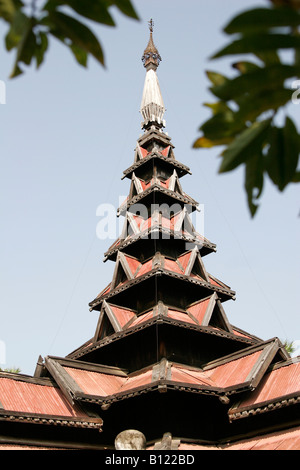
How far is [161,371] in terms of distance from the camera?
40.1 ft

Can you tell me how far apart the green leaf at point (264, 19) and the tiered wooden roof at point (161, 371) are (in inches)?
404

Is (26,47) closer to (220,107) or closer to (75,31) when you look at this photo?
(75,31)

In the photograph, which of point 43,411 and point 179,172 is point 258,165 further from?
point 179,172

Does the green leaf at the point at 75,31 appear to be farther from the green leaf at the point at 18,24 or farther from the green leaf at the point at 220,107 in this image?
the green leaf at the point at 220,107

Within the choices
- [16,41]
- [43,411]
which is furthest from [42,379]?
[16,41]

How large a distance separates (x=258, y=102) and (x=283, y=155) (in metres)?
0.23

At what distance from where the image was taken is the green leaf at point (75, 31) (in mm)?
1356

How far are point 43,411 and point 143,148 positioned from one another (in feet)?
42.0

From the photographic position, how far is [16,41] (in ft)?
4.84

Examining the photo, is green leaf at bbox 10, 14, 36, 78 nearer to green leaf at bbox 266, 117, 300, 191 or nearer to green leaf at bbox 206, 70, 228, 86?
green leaf at bbox 206, 70, 228, 86

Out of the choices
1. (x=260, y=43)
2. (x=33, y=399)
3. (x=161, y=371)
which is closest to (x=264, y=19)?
(x=260, y=43)

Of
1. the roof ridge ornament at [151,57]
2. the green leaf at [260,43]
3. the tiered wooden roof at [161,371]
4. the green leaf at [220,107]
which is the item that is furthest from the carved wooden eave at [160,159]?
the green leaf at [260,43]

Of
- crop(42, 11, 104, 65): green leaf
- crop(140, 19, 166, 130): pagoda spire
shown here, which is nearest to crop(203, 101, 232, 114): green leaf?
crop(42, 11, 104, 65): green leaf

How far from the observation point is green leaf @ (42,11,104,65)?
1356mm
